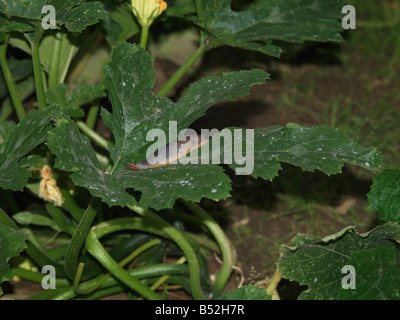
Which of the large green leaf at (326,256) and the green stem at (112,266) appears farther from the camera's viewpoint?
the green stem at (112,266)

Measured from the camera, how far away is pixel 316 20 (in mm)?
1903

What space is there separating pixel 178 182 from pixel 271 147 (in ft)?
0.84

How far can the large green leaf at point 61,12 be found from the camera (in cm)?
155

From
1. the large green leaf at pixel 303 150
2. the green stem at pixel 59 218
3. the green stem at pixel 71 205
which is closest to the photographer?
the large green leaf at pixel 303 150

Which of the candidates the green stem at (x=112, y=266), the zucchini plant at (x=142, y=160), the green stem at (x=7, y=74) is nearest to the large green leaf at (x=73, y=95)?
the zucchini plant at (x=142, y=160)

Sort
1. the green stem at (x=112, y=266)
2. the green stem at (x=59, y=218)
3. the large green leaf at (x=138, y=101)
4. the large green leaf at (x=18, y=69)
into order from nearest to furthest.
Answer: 1. the large green leaf at (x=138, y=101)
2. the green stem at (x=112, y=266)
3. the green stem at (x=59, y=218)
4. the large green leaf at (x=18, y=69)

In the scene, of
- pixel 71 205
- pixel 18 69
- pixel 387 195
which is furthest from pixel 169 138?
pixel 18 69

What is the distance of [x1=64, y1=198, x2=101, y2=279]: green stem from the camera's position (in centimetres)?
147

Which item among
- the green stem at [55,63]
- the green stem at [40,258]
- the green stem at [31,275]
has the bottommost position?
the green stem at [31,275]

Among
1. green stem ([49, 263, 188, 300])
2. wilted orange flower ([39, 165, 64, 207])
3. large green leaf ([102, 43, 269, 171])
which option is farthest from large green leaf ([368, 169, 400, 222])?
wilted orange flower ([39, 165, 64, 207])

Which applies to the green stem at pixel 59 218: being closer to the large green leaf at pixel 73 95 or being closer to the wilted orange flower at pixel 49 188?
the wilted orange flower at pixel 49 188

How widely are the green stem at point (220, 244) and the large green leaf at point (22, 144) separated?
514 millimetres

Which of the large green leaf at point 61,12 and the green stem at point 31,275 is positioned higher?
the large green leaf at point 61,12

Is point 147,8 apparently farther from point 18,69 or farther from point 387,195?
point 387,195
